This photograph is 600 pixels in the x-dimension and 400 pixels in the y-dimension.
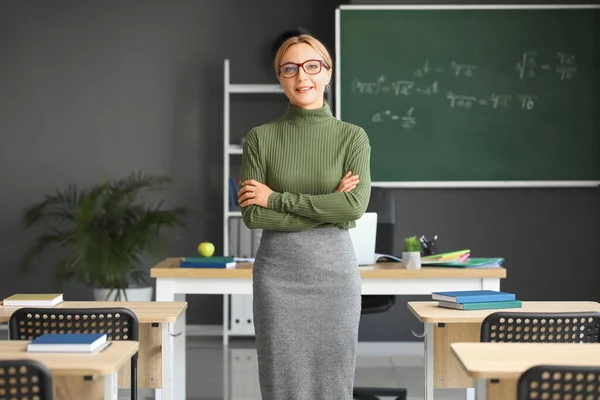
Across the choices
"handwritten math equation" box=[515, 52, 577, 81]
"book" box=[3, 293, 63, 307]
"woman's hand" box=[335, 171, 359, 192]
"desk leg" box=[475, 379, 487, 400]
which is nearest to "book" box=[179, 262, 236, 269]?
"book" box=[3, 293, 63, 307]

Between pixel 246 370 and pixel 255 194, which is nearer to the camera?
pixel 255 194

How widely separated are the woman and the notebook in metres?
1.39

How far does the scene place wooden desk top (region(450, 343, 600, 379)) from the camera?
2.01 m

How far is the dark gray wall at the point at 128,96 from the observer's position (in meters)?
6.54

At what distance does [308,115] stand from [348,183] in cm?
24

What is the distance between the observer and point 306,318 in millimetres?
2512

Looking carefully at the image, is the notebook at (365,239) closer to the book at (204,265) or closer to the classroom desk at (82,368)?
the book at (204,265)

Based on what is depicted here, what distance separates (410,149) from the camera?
19.1 ft

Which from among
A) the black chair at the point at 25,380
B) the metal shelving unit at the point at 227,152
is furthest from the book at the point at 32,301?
the metal shelving unit at the point at 227,152

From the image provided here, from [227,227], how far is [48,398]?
4.18 meters

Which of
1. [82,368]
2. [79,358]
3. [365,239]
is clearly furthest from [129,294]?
[82,368]

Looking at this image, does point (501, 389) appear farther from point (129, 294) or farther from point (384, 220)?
point (129, 294)

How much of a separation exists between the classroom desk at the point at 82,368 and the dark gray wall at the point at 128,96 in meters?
4.28

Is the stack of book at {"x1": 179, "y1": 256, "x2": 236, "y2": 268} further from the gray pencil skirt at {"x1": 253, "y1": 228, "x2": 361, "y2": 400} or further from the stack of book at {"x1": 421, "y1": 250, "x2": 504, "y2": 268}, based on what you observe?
the gray pencil skirt at {"x1": 253, "y1": 228, "x2": 361, "y2": 400}
